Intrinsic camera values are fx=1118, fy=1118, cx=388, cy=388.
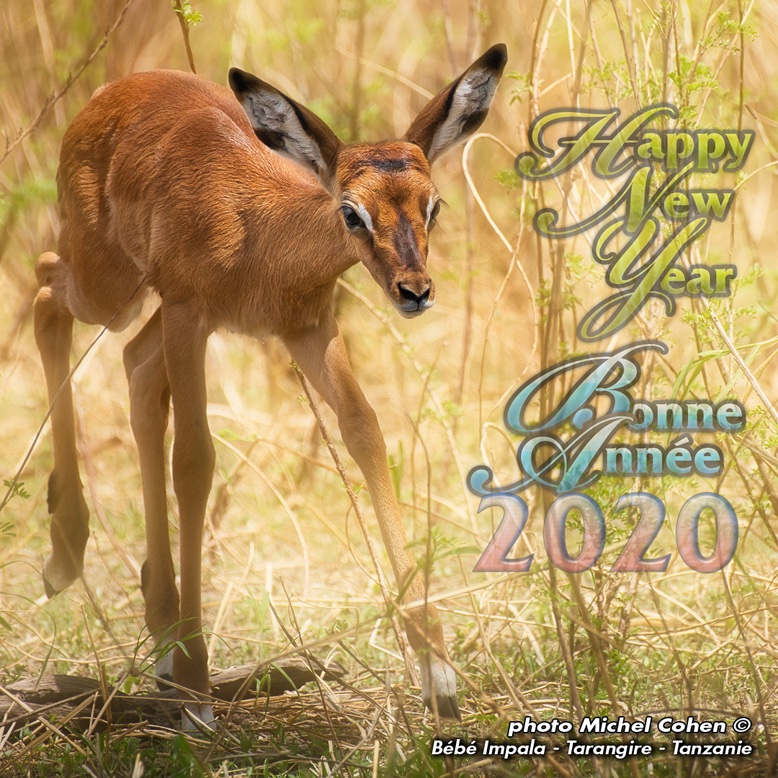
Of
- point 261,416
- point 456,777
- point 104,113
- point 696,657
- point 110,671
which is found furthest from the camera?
point 261,416

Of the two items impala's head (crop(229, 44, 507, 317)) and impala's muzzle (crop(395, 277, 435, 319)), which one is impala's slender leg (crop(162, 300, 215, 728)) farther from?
impala's muzzle (crop(395, 277, 435, 319))

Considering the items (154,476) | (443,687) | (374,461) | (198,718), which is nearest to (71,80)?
(154,476)

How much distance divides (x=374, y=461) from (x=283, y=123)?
4.59 feet

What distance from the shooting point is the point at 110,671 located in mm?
5160

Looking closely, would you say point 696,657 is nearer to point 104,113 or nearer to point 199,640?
point 199,640

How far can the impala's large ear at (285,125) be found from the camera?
4344 millimetres

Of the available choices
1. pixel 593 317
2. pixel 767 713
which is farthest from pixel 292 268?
pixel 767 713

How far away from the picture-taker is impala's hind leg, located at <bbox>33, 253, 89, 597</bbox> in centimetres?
560

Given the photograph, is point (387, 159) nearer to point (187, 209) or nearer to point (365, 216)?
point (365, 216)

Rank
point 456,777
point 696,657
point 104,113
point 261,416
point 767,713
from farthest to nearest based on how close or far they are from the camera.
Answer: point 261,416, point 104,113, point 696,657, point 767,713, point 456,777

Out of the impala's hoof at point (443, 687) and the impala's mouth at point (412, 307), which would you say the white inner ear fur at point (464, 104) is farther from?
the impala's hoof at point (443, 687)

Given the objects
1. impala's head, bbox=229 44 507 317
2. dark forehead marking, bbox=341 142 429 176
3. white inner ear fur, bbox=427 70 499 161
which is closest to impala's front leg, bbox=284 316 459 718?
impala's head, bbox=229 44 507 317

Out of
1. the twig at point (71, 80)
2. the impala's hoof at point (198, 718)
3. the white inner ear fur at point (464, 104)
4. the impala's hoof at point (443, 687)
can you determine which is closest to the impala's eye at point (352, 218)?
the white inner ear fur at point (464, 104)

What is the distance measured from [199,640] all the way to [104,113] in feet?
8.70
